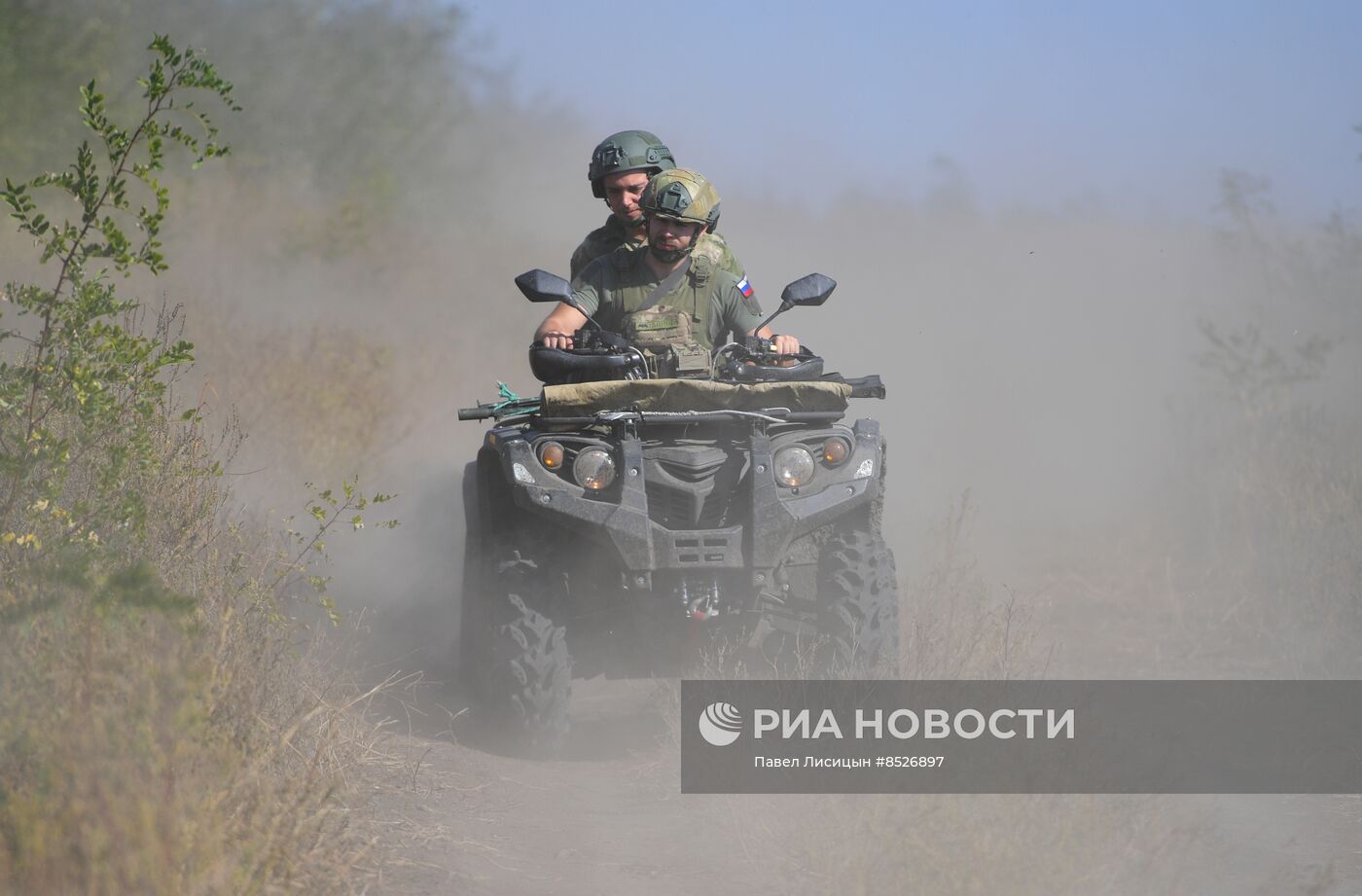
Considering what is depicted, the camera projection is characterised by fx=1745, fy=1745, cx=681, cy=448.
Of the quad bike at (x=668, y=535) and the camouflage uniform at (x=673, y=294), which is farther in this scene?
the camouflage uniform at (x=673, y=294)

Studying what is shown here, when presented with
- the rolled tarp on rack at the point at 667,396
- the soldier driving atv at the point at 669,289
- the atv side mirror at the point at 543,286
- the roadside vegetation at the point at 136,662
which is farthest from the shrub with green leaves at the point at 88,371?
the soldier driving atv at the point at 669,289

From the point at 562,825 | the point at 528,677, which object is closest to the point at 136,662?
the point at 562,825

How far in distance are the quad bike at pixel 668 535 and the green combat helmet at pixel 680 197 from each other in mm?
790

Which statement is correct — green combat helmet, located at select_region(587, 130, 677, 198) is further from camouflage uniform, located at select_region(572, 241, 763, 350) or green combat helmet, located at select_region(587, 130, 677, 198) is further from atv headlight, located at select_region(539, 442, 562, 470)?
atv headlight, located at select_region(539, 442, 562, 470)

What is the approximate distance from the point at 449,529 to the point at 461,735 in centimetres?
542

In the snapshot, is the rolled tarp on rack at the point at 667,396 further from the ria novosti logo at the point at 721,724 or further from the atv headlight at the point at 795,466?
the ria novosti logo at the point at 721,724

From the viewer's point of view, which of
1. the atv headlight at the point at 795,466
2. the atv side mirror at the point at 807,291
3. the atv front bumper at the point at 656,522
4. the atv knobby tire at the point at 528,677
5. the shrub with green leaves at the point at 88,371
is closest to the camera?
the shrub with green leaves at the point at 88,371

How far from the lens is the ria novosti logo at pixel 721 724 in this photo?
660 cm

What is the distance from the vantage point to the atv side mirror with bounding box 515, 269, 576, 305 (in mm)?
7238

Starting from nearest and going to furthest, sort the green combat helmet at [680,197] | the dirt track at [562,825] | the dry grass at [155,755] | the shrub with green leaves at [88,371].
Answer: the dry grass at [155,755], the dirt track at [562,825], the shrub with green leaves at [88,371], the green combat helmet at [680,197]

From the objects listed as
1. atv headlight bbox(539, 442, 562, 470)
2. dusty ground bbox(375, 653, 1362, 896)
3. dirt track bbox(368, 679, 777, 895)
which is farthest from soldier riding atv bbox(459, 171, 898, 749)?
dusty ground bbox(375, 653, 1362, 896)

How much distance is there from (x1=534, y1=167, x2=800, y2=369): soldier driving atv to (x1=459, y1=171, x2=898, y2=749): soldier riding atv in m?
0.78

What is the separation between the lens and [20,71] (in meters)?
18.3

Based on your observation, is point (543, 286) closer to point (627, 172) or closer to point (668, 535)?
point (668, 535)
